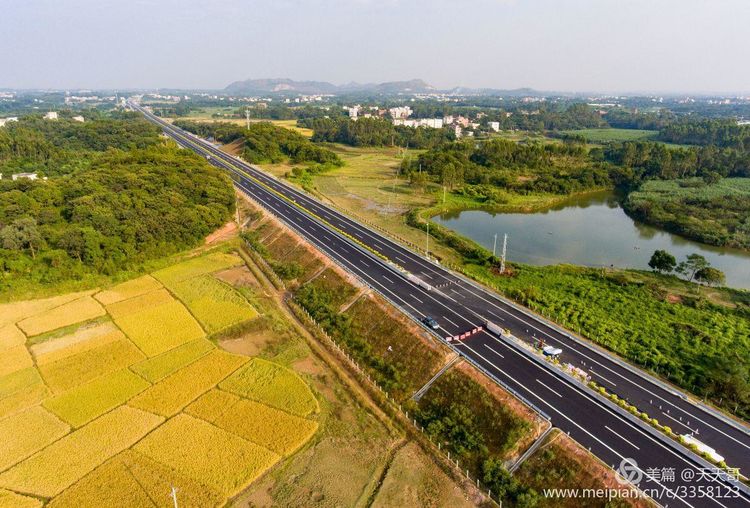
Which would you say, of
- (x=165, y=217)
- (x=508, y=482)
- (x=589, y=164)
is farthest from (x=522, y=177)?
(x=508, y=482)

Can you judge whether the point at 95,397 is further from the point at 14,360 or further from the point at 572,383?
the point at 572,383

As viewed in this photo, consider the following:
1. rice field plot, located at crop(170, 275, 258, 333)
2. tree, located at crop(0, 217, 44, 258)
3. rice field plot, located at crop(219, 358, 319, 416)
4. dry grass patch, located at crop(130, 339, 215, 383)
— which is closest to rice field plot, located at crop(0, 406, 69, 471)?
dry grass patch, located at crop(130, 339, 215, 383)

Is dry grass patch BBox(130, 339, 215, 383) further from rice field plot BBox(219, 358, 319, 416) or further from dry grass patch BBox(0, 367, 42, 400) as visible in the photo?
dry grass patch BBox(0, 367, 42, 400)

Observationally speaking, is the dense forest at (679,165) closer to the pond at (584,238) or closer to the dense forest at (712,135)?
the pond at (584,238)

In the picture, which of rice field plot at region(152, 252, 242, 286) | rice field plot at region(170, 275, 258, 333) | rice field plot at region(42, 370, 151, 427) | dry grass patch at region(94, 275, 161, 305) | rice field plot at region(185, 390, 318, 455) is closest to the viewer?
rice field plot at region(185, 390, 318, 455)

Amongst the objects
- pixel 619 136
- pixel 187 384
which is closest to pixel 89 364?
pixel 187 384

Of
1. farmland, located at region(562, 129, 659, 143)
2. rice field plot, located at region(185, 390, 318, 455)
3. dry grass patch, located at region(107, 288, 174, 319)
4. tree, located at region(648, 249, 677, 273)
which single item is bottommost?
rice field plot, located at region(185, 390, 318, 455)

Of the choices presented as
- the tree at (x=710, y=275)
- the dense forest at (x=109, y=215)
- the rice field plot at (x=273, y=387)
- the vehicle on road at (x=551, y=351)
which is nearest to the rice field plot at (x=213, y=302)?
the rice field plot at (x=273, y=387)
